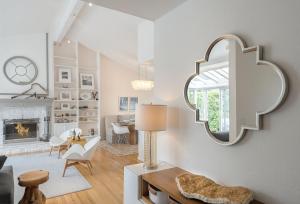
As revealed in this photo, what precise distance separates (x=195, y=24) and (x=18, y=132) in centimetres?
619

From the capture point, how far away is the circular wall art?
5887mm

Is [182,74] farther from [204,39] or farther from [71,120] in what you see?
[71,120]

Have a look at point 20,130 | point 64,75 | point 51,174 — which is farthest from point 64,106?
point 51,174

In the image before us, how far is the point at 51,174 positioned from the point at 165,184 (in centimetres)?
306

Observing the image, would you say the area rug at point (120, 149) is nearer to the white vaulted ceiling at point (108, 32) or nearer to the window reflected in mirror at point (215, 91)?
the white vaulted ceiling at point (108, 32)

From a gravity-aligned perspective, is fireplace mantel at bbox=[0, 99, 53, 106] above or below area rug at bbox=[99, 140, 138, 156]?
above

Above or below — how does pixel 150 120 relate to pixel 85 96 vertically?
below

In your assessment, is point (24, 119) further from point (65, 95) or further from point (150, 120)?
point (150, 120)

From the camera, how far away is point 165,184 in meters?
1.81

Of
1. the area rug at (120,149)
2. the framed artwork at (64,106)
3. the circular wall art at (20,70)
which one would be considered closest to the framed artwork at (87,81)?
the framed artwork at (64,106)

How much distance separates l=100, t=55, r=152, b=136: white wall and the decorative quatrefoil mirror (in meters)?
5.39

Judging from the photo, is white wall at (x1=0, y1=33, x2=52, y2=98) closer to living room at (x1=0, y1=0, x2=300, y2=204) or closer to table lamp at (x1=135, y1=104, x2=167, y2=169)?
living room at (x1=0, y1=0, x2=300, y2=204)

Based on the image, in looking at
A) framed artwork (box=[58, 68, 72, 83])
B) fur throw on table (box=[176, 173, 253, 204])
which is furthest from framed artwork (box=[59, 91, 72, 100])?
fur throw on table (box=[176, 173, 253, 204])

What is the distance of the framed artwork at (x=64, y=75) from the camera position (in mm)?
6746
